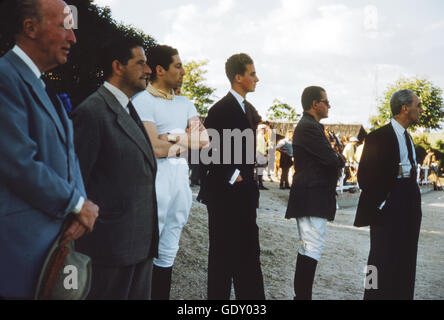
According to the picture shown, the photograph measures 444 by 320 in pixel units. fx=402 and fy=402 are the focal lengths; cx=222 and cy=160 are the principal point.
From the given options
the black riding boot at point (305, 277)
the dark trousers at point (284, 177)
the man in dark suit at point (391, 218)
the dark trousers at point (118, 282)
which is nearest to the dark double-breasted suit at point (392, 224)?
the man in dark suit at point (391, 218)

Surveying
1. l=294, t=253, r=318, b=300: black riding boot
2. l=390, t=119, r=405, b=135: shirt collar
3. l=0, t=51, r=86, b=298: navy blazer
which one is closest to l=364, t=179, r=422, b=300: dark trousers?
l=390, t=119, r=405, b=135: shirt collar

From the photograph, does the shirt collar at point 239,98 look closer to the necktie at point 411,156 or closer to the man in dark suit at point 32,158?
the necktie at point 411,156

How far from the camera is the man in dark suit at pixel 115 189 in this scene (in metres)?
2.16

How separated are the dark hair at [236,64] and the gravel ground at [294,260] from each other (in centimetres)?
236

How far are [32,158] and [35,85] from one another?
36 cm

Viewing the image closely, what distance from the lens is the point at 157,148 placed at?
9.64 ft

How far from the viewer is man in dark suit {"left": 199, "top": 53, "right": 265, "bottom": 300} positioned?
3.38 m

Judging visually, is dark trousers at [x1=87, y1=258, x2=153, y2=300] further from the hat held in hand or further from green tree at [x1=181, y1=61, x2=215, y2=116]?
green tree at [x1=181, y1=61, x2=215, y2=116]

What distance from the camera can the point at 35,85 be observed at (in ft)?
5.82

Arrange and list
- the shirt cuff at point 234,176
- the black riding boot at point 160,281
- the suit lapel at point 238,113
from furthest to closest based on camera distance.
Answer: the suit lapel at point 238,113 → the shirt cuff at point 234,176 → the black riding boot at point 160,281

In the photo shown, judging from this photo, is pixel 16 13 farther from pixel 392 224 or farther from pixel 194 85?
pixel 194 85

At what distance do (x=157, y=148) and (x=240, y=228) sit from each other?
1017 mm

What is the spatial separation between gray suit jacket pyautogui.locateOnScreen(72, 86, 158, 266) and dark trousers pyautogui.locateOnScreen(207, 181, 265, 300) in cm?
120
